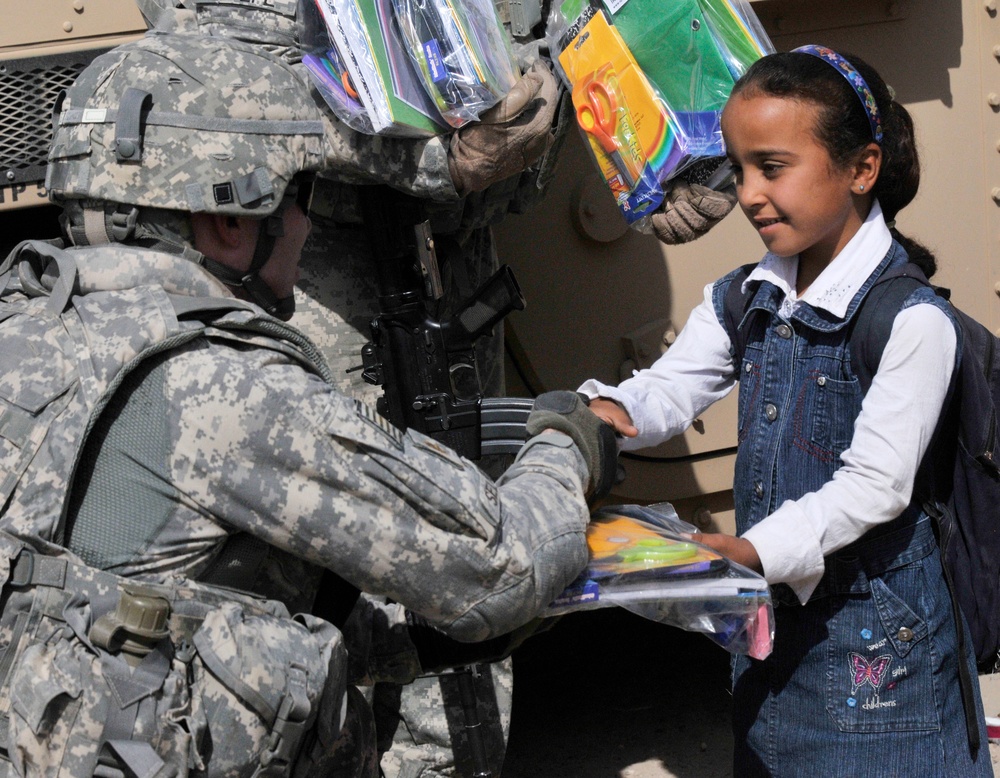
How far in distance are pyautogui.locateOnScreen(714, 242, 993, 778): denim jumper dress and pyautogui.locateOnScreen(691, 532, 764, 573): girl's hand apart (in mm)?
183

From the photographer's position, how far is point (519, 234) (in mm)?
3047

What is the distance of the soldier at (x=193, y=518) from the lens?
60.1 inches

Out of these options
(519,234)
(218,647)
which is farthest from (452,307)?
(218,647)

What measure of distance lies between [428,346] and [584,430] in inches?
41.2

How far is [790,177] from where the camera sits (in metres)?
1.85

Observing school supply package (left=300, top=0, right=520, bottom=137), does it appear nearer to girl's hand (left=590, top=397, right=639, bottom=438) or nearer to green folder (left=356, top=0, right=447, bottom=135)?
green folder (left=356, top=0, right=447, bottom=135)

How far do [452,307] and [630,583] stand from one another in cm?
130

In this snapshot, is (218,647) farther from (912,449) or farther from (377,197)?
(377,197)

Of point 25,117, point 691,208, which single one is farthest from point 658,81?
point 25,117

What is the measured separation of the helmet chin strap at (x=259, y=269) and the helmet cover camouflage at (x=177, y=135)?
0.05 m

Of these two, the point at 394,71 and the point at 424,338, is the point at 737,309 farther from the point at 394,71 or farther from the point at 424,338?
the point at 424,338

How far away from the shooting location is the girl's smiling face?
184 centimetres

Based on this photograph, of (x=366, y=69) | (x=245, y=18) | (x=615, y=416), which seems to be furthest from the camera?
(x=245, y=18)

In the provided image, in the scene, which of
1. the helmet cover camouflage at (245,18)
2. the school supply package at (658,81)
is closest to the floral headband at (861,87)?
the school supply package at (658,81)
